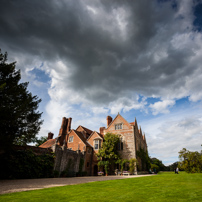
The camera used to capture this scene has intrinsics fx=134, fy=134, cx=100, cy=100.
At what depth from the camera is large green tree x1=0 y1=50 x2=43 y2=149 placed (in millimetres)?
14500

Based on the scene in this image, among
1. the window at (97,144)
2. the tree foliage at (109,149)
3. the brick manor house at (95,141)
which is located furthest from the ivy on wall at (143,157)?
the window at (97,144)

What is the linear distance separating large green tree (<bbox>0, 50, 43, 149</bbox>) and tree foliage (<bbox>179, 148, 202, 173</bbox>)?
2461 cm

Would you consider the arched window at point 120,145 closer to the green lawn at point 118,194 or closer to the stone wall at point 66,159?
the stone wall at point 66,159

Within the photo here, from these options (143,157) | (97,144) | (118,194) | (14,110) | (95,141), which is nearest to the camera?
(118,194)

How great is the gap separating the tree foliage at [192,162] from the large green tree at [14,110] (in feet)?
80.7

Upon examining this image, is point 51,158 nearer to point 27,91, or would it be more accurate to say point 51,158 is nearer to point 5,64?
point 27,91

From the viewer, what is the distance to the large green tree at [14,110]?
14500mm

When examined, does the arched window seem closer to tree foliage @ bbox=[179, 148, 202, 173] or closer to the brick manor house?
the brick manor house

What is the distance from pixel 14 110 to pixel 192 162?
1096 inches

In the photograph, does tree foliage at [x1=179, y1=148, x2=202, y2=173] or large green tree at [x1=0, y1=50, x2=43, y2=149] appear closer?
large green tree at [x1=0, y1=50, x2=43, y2=149]

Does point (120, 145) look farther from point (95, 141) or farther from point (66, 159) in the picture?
point (66, 159)

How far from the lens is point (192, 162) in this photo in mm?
22594

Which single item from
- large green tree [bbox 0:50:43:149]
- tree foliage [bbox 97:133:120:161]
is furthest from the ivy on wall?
large green tree [bbox 0:50:43:149]

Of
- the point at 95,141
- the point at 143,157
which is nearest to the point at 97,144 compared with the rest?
the point at 95,141
